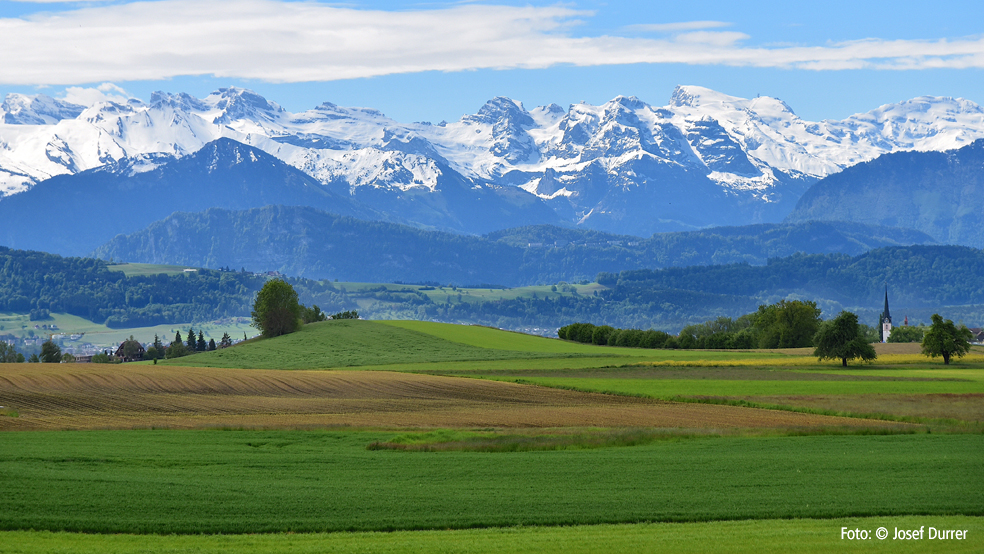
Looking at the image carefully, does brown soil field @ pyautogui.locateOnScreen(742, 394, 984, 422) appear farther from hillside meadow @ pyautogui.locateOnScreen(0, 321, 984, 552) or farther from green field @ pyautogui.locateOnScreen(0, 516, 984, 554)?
green field @ pyautogui.locateOnScreen(0, 516, 984, 554)

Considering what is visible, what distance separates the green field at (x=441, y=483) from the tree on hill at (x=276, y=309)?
366 feet

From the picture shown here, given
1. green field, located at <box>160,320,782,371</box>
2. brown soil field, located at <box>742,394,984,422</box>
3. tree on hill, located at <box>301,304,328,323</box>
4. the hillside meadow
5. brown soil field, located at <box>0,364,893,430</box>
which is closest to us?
the hillside meadow

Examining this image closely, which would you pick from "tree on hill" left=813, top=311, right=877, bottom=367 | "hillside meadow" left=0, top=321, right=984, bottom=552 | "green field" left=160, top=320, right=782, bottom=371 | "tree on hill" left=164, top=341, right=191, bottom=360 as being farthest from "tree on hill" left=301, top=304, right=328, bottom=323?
"tree on hill" left=813, top=311, right=877, bottom=367

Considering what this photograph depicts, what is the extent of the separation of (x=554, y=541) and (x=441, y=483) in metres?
9.39

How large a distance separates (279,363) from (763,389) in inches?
2437

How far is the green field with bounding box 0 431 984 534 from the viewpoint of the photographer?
31.0m

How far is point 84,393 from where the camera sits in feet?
219

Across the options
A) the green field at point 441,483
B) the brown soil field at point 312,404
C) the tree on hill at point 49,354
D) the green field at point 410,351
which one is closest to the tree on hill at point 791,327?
the green field at point 410,351

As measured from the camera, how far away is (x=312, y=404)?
2645 inches

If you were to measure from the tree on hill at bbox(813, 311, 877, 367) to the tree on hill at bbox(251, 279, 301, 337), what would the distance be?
87.4 m

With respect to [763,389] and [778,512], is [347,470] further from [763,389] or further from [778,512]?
[763,389]

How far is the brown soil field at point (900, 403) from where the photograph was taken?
197 ft

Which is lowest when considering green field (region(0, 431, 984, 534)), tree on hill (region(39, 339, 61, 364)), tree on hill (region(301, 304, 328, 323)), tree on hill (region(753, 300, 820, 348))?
green field (region(0, 431, 984, 534))

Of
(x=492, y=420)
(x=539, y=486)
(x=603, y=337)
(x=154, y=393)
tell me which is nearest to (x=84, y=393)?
(x=154, y=393)
